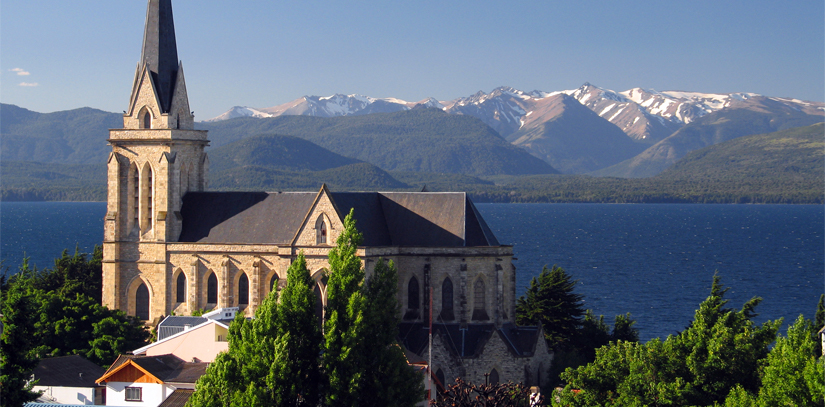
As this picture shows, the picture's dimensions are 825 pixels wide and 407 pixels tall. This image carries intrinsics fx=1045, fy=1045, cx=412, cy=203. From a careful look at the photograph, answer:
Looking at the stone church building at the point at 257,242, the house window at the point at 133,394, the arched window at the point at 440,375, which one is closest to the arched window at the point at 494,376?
the stone church building at the point at 257,242

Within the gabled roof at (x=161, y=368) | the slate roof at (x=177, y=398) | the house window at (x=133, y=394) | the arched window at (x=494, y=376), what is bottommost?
the arched window at (x=494, y=376)

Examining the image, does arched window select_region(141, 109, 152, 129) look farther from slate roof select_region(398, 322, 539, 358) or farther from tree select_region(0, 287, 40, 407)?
tree select_region(0, 287, 40, 407)

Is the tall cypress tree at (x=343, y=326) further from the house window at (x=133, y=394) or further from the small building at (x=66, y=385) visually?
the small building at (x=66, y=385)

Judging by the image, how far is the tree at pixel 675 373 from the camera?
1670 inches

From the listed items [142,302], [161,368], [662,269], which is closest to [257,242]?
[142,302]

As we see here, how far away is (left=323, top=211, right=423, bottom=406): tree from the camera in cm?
4147

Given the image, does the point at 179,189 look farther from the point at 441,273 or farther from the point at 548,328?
the point at 548,328

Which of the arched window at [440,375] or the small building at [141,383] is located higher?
the small building at [141,383]

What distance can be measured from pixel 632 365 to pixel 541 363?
1938 cm

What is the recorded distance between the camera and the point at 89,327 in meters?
62.5

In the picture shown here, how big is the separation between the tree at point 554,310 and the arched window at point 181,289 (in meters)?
22.3

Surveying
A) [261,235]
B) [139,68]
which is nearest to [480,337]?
[261,235]

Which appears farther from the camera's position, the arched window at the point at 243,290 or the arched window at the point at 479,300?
the arched window at the point at 243,290

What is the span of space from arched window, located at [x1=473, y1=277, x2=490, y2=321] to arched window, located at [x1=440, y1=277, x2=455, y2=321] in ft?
4.74
